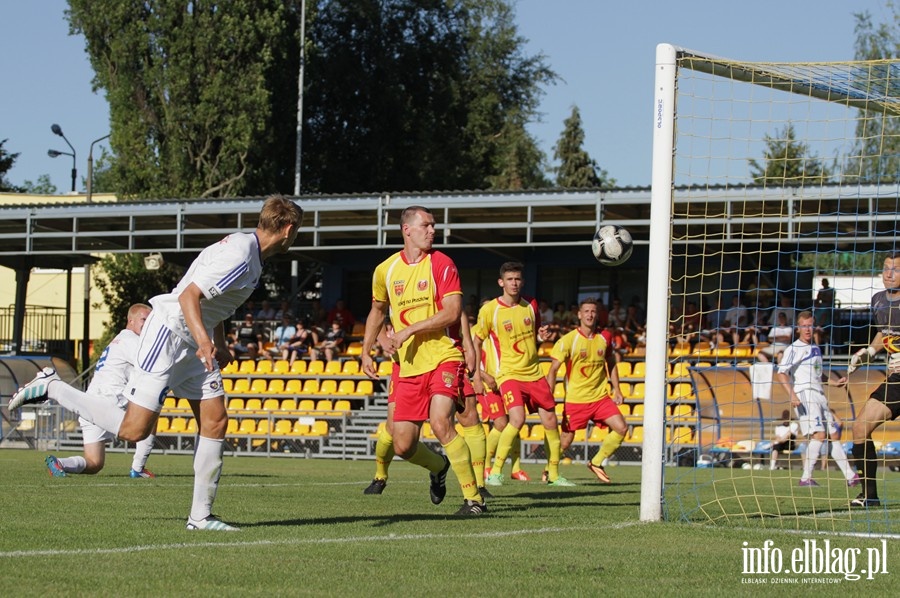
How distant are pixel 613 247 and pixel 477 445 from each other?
3.69 meters

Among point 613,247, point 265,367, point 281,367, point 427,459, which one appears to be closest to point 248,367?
point 265,367

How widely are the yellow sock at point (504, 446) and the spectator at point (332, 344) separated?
14.3 metres

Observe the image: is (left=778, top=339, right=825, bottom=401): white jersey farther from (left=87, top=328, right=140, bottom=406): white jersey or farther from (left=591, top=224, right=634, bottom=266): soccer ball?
(left=87, top=328, right=140, bottom=406): white jersey

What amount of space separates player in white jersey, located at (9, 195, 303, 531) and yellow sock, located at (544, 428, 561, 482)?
6975mm

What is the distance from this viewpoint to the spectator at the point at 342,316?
95.9 ft

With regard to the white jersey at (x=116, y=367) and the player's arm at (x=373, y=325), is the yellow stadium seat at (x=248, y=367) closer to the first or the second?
the white jersey at (x=116, y=367)

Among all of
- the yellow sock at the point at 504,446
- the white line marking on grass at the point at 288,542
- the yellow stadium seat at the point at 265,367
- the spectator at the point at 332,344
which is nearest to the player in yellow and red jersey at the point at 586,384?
the yellow sock at the point at 504,446

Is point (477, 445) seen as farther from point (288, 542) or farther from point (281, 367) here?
point (281, 367)

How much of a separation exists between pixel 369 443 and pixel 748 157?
50.2 ft

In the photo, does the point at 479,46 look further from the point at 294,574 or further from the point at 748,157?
the point at 294,574

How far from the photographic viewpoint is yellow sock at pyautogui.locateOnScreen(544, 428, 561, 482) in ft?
45.6

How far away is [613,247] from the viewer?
43.1 feet

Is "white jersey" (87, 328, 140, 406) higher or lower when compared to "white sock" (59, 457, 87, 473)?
higher

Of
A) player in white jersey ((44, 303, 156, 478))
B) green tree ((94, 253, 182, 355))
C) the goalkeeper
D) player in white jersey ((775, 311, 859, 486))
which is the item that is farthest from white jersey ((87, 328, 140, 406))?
green tree ((94, 253, 182, 355))
